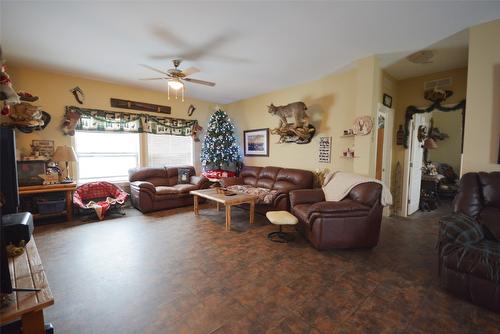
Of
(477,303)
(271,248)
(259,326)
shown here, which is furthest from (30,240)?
(477,303)

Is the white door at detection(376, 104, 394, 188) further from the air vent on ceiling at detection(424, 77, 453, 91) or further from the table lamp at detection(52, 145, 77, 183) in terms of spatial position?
the table lamp at detection(52, 145, 77, 183)

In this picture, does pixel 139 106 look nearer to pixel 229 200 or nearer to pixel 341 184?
pixel 229 200

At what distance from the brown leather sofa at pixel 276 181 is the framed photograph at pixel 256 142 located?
555mm

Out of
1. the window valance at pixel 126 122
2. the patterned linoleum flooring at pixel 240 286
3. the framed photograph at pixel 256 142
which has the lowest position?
the patterned linoleum flooring at pixel 240 286

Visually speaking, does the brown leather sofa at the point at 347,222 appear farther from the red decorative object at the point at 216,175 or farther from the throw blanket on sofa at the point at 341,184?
the red decorative object at the point at 216,175

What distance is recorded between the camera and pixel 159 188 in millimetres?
4793

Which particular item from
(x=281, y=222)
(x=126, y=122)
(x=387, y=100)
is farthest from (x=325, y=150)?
(x=126, y=122)

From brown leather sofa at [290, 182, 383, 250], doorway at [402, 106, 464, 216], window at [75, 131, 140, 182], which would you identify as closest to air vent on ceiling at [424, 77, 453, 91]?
doorway at [402, 106, 464, 216]

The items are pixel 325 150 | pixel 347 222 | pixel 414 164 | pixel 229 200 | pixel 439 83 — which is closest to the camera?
pixel 347 222

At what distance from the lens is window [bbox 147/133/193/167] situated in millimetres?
5488

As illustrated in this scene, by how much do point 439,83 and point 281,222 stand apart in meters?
3.77

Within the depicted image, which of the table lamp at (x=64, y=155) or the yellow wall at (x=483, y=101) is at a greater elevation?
the yellow wall at (x=483, y=101)

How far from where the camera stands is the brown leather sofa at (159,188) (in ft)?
14.6

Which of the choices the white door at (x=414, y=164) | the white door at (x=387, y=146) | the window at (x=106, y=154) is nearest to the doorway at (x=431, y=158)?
the white door at (x=414, y=164)
